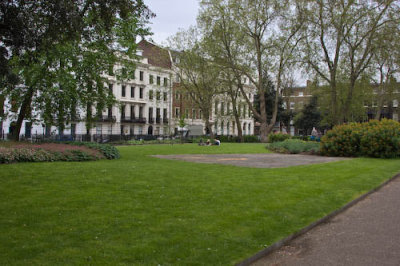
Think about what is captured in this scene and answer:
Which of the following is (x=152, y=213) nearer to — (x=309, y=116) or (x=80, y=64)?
(x=80, y=64)

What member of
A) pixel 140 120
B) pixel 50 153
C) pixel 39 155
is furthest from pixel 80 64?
pixel 140 120

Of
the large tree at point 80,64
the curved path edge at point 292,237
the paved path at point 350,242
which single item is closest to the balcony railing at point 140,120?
the large tree at point 80,64

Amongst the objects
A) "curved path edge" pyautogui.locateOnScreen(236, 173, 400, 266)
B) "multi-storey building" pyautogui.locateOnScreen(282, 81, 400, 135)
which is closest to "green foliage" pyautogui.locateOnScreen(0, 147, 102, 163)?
"curved path edge" pyautogui.locateOnScreen(236, 173, 400, 266)

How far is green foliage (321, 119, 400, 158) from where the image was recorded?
1880cm

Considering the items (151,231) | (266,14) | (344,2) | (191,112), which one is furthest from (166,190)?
(191,112)

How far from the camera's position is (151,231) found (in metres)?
4.94

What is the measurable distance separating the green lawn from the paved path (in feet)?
0.87

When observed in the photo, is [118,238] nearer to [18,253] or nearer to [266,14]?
[18,253]

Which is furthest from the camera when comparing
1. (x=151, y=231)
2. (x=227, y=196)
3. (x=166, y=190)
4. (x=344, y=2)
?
(x=344, y=2)

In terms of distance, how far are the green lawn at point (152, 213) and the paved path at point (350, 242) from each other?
27 cm

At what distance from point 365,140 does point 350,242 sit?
15736 mm

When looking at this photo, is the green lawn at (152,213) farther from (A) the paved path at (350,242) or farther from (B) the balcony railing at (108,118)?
(B) the balcony railing at (108,118)

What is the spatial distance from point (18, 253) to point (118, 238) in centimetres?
118

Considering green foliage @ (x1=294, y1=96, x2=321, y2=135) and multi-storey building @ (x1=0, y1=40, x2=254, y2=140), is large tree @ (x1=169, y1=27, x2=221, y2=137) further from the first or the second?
green foliage @ (x1=294, y1=96, x2=321, y2=135)
